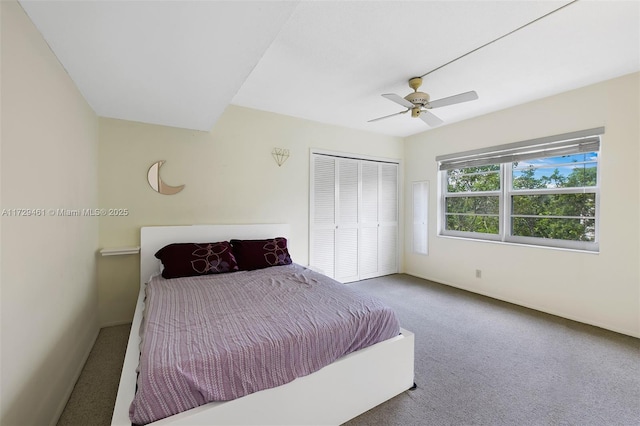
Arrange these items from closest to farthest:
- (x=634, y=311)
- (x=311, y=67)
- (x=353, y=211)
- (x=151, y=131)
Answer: (x=311, y=67) → (x=634, y=311) → (x=151, y=131) → (x=353, y=211)

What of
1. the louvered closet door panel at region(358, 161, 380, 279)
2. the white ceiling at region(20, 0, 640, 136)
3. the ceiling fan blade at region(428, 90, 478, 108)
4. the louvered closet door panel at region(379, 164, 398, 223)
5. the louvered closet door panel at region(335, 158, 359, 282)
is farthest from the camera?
the louvered closet door panel at region(379, 164, 398, 223)

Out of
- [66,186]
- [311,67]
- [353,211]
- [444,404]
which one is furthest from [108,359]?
[353,211]

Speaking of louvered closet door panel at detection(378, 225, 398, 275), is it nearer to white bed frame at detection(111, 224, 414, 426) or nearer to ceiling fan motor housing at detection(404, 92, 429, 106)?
ceiling fan motor housing at detection(404, 92, 429, 106)

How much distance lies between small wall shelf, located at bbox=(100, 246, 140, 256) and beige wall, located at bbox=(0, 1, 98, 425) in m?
0.40

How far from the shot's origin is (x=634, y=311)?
2.54 metres

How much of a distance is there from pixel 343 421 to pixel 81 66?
2.75 meters

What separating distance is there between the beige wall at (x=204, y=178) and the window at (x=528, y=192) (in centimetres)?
189

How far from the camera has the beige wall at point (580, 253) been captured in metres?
2.57

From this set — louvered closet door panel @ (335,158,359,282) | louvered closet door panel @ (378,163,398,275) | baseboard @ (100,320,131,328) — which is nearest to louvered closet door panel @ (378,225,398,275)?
louvered closet door panel @ (378,163,398,275)

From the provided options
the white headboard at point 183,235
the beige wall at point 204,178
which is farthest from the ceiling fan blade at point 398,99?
the white headboard at point 183,235

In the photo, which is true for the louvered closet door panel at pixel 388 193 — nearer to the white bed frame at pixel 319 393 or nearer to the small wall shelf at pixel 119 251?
the white bed frame at pixel 319 393

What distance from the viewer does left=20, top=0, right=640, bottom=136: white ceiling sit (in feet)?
4.53

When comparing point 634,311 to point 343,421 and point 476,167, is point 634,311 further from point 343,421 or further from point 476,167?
point 343,421

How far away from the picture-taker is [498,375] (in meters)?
1.97
